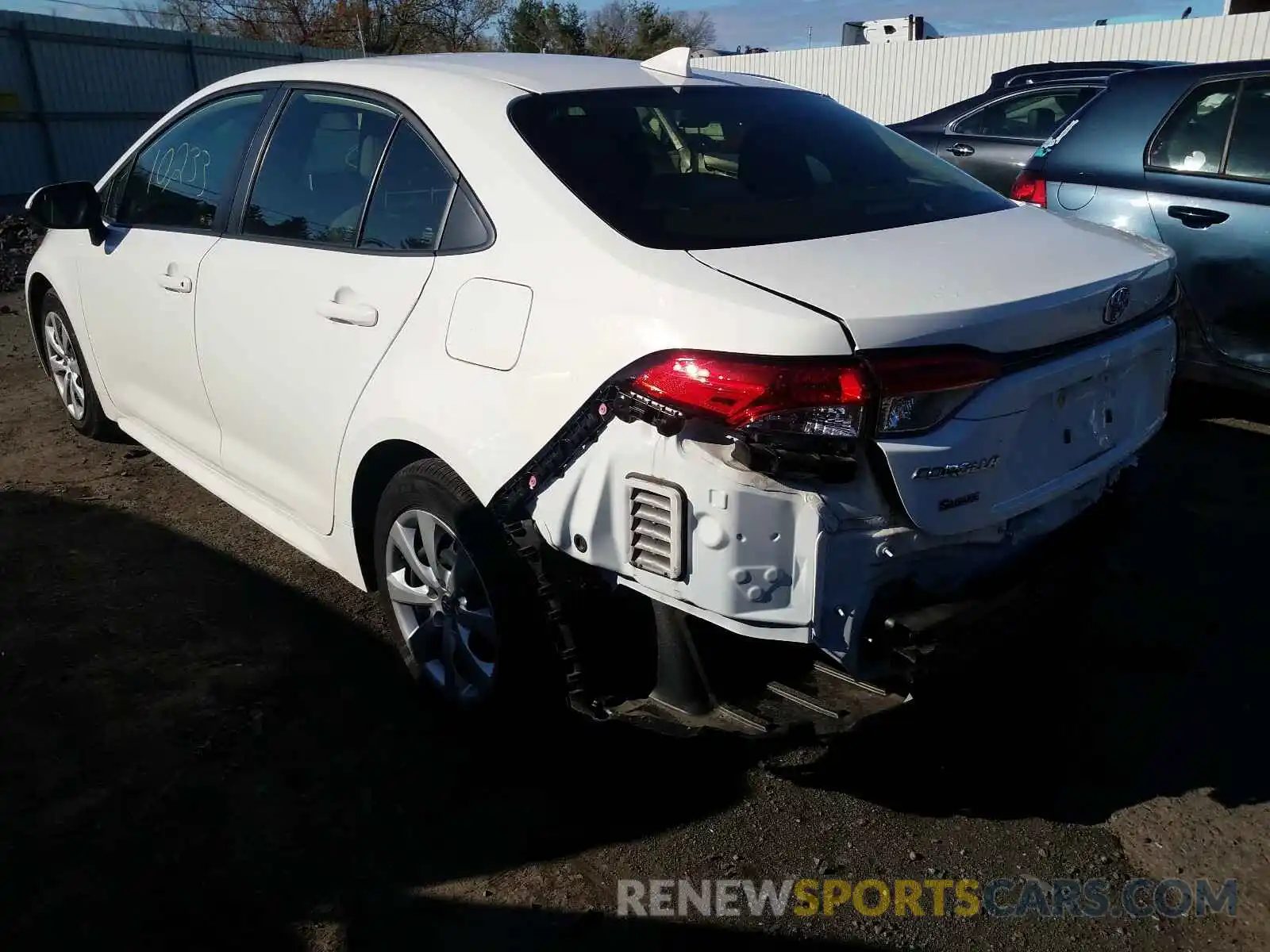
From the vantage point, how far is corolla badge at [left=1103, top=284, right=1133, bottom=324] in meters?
2.49

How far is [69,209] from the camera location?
4.22 metres

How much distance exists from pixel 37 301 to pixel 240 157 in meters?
2.30

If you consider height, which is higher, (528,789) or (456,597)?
(456,597)

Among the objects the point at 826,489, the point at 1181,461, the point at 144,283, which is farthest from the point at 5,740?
the point at 1181,461

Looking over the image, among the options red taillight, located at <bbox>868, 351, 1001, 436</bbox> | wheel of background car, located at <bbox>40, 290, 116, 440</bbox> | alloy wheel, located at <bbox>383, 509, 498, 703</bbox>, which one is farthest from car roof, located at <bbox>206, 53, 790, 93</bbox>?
wheel of background car, located at <bbox>40, 290, 116, 440</bbox>

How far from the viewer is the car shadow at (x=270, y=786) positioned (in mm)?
2391

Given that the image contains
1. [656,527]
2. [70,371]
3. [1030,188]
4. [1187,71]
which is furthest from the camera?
[1030,188]

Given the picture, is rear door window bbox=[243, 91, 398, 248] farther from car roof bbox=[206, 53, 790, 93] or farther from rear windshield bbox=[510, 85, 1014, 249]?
rear windshield bbox=[510, 85, 1014, 249]

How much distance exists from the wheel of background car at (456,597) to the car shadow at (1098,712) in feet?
2.70

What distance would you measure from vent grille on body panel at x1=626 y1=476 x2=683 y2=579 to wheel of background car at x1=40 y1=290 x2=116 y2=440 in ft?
12.1

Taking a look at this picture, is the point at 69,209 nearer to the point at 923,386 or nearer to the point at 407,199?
the point at 407,199

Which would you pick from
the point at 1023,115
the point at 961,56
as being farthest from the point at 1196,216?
the point at 961,56

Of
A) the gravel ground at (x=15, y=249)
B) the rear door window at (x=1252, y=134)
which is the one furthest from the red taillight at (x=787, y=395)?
the gravel ground at (x=15, y=249)

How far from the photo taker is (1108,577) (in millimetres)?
3619
